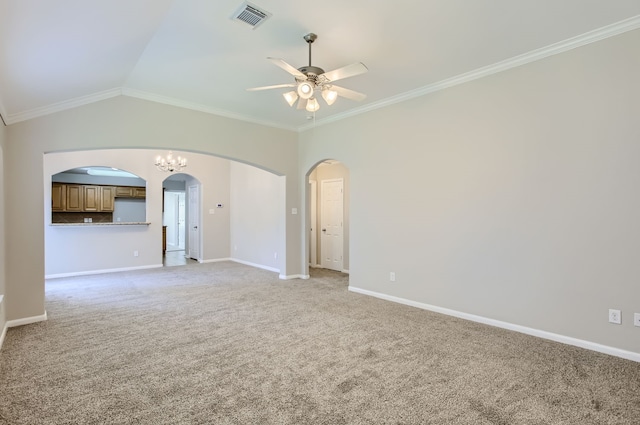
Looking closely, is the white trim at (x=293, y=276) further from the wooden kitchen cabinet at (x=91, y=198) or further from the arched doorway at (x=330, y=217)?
the wooden kitchen cabinet at (x=91, y=198)

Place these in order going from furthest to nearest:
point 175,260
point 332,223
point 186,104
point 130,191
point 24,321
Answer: point 130,191 → point 175,260 → point 332,223 → point 186,104 → point 24,321

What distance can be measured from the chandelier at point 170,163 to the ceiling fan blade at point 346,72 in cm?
583

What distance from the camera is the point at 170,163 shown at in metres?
7.67

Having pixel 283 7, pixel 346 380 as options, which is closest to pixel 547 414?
pixel 346 380

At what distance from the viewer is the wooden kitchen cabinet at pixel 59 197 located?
8375 mm

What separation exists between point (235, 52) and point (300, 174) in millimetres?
3342

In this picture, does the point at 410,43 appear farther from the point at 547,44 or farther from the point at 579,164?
the point at 579,164

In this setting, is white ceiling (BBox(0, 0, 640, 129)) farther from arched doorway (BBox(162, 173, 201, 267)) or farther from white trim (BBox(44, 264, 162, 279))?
arched doorway (BBox(162, 173, 201, 267))

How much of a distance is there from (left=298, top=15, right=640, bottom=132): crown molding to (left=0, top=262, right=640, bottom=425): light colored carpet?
291 centimetres

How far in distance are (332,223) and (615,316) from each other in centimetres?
545

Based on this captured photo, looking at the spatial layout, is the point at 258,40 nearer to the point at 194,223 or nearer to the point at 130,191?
the point at 194,223

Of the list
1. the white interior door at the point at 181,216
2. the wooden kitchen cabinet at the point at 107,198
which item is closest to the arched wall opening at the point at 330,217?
the wooden kitchen cabinet at the point at 107,198

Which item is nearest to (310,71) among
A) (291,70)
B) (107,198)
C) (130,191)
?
(291,70)

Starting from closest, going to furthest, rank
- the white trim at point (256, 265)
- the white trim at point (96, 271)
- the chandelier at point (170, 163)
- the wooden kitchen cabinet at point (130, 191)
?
the white trim at point (96, 271), the white trim at point (256, 265), the chandelier at point (170, 163), the wooden kitchen cabinet at point (130, 191)
